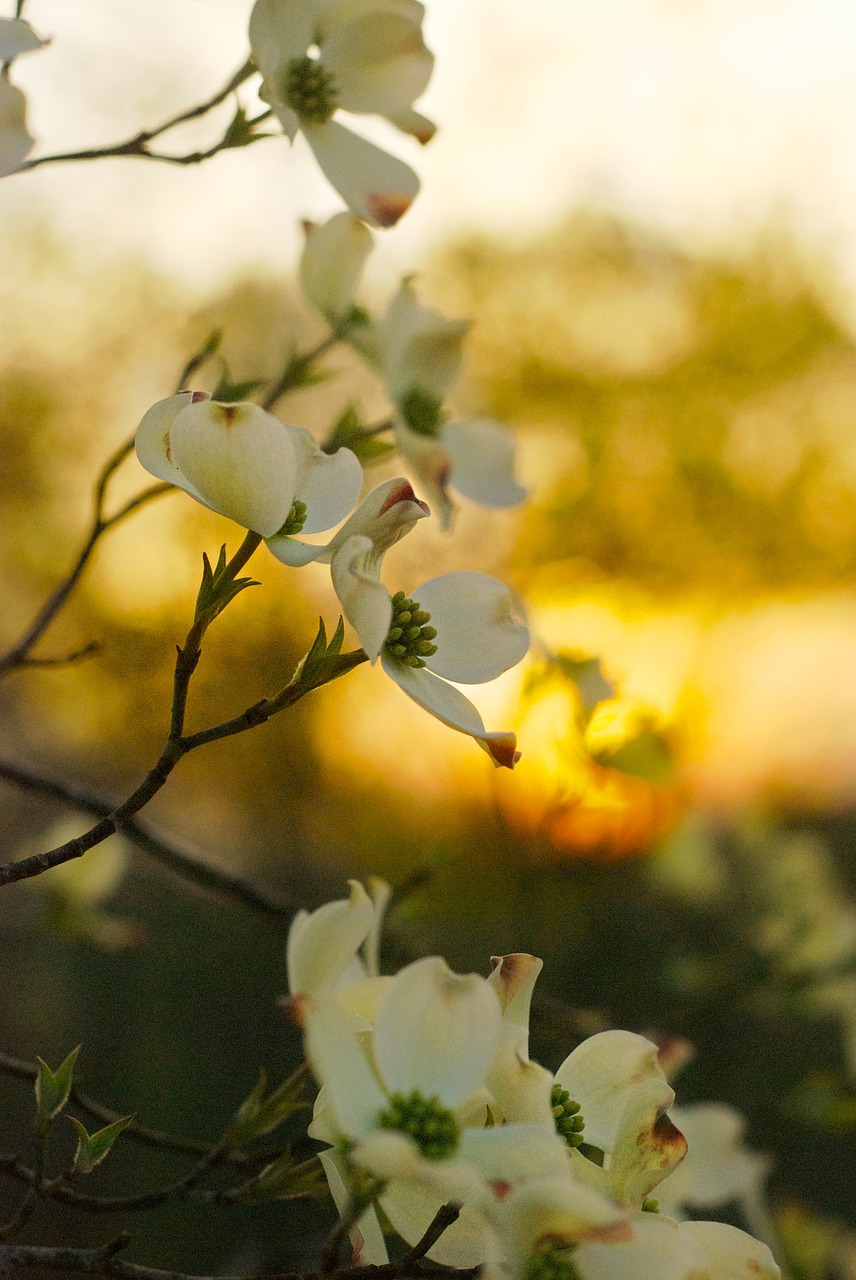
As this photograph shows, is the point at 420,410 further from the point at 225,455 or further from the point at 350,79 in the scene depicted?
the point at 225,455

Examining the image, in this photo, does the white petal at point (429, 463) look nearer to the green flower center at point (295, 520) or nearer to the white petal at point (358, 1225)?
the green flower center at point (295, 520)

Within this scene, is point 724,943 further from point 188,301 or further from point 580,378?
point 580,378

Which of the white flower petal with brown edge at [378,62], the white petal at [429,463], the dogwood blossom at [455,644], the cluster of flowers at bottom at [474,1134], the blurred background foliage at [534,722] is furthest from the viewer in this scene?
the blurred background foliage at [534,722]

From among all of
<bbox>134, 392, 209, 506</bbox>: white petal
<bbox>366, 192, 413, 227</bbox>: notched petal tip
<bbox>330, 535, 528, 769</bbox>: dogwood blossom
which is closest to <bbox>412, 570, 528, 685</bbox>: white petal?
<bbox>330, 535, 528, 769</bbox>: dogwood blossom

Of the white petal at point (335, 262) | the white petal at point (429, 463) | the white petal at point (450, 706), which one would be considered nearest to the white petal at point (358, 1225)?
the white petal at point (450, 706)

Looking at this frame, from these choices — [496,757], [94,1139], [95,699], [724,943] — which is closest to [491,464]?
[496,757]
